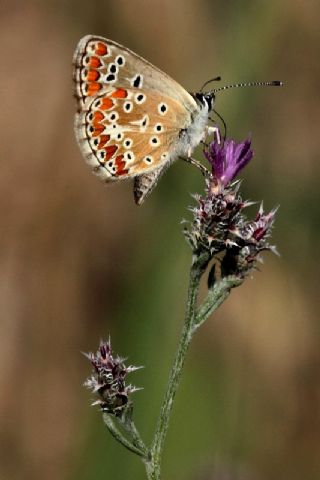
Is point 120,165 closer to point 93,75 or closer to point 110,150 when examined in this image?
point 110,150

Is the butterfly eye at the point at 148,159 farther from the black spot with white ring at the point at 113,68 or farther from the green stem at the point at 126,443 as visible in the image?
the green stem at the point at 126,443

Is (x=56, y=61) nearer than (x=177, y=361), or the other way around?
(x=177, y=361)

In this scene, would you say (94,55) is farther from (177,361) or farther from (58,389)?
(58,389)

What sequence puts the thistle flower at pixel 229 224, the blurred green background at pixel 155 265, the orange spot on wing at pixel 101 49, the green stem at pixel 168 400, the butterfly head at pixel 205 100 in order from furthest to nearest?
the blurred green background at pixel 155 265, the butterfly head at pixel 205 100, the orange spot on wing at pixel 101 49, the thistle flower at pixel 229 224, the green stem at pixel 168 400

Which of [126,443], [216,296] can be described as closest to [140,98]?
[216,296]

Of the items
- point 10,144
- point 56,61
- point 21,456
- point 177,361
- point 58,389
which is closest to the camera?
point 177,361

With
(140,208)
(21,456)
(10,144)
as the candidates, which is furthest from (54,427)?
(10,144)

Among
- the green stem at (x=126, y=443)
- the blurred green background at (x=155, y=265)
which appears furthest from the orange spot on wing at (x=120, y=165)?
the blurred green background at (x=155, y=265)
